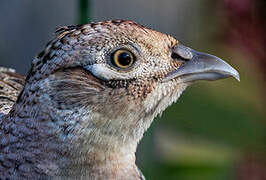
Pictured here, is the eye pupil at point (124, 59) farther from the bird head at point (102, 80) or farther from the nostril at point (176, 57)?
the nostril at point (176, 57)

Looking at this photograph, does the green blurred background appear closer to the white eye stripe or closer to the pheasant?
the pheasant

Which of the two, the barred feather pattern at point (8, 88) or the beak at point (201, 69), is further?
the barred feather pattern at point (8, 88)

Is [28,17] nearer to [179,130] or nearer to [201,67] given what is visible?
[179,130]

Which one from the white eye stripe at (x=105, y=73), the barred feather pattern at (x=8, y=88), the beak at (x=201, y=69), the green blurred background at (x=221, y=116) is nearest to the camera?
the white eye stripe at (x=105, y=73)

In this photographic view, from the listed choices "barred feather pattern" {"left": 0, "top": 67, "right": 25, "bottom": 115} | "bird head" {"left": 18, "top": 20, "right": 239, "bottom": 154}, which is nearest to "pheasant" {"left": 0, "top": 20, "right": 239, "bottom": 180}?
"bird head" {"left": 18, "top": 20, "right": 239, "bottom": 154}

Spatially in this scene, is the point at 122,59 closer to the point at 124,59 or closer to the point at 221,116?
the point at 124,59

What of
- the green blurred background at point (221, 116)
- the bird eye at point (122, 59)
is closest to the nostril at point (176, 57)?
the bird eye at point (122, 59)

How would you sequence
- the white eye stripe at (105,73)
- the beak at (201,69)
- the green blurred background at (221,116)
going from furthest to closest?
the green blurred background at (221,116), the beak at (201,69), the white eye stripe at (105,73)

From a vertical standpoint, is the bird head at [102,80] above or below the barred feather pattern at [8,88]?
above

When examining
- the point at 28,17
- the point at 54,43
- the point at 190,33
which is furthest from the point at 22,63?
the point at 54,43
